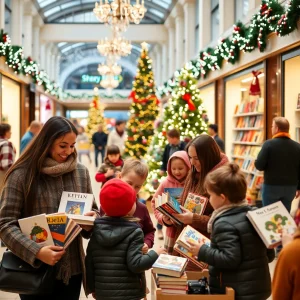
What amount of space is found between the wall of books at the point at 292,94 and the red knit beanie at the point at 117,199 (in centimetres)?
594

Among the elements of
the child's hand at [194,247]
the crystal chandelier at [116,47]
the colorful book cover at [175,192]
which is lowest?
the child's hand at [194,247]

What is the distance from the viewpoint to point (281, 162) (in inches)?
258

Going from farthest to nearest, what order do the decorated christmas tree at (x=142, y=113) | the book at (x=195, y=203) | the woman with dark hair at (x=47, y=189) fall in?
the decorated christmas tree at (x=142, y=113) → the book at (x=195, y=203) → the woman with dark hair at (x=47, y=189)

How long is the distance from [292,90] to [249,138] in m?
3.02

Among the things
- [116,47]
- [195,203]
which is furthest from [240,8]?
[195,203]

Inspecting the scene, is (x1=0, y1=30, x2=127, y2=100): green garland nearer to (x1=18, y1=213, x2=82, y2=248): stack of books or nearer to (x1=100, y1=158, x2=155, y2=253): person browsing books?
(x1=100, y1=158, x2=155, y2=253): person browsing books

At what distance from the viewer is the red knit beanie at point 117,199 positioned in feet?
9.71

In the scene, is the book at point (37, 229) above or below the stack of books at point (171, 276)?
above

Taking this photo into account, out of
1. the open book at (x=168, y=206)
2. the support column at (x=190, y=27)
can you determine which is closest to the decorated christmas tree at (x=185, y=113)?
the open book at (x=168, y=206)

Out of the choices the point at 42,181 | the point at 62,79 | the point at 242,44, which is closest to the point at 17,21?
the point at 242,44

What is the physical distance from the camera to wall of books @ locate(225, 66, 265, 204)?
33.9ft

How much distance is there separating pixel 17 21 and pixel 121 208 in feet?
54.2

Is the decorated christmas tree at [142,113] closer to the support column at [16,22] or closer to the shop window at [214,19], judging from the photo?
the shop window at [214,19]

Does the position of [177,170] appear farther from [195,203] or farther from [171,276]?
[171,276]
